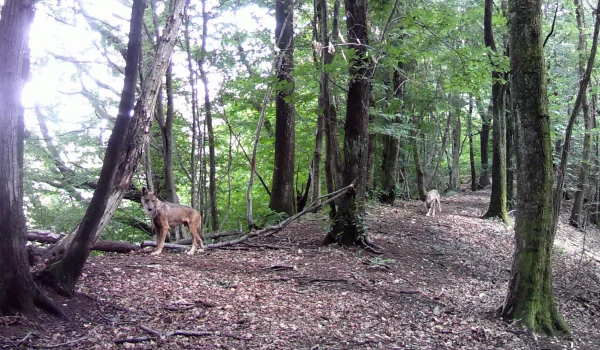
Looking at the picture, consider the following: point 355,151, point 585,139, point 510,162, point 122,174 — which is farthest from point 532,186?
point 510,162

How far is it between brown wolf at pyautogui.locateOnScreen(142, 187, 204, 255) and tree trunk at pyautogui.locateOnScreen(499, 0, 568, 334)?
5.46 meters

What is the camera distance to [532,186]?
19.8ft

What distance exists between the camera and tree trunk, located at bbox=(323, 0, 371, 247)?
9.03 m

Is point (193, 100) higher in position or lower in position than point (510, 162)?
higher

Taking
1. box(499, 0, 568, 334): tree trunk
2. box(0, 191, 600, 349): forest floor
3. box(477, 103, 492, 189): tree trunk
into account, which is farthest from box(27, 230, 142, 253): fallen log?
box(477, 103, 492, 189): tree trunk

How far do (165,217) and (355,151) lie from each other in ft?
12.7

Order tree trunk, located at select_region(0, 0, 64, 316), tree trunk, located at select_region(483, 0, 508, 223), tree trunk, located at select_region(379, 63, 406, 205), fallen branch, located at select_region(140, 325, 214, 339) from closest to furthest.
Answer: tree trunk, located at select_region(0, 0, 64, 316)
fallen branch, located at select_region(140, 325, 214, 339)
tree trunk, located at select_region(483, 0, 508, 223)
tree trunk, located at select_region(379, 63, 406, 205)

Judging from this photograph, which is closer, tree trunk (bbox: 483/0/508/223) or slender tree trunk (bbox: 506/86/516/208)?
tree trunk (bbox: 483/0/508/223)

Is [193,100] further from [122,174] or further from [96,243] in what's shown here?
[122,174]

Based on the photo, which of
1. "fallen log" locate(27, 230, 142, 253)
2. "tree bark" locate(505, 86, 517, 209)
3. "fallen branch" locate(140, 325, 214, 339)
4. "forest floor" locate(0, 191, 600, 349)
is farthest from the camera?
"tree bark" locate(505, 86, 517, 209)

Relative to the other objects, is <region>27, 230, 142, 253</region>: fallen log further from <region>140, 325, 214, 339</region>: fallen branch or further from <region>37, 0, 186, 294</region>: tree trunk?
<region>140, 325, 214, 339</region>: fallen branch

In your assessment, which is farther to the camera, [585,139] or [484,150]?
[484,150]

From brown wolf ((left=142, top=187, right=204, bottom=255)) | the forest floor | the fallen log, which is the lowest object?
the forest floor

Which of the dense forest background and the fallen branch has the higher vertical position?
the dense forest background
